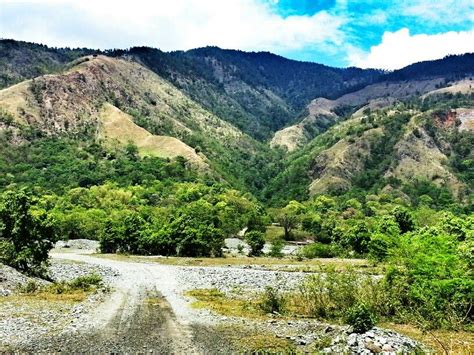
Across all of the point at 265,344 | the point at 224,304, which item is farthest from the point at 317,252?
the point at 265,344

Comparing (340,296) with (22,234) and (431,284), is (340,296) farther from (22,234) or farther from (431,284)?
(22,234)

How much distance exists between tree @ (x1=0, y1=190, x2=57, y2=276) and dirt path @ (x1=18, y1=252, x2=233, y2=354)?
850cm

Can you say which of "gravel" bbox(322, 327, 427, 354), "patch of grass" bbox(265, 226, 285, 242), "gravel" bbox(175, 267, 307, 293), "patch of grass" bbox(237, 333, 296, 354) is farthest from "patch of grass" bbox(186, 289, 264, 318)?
"patch of grass" bbox(265, 226, 285, 242)

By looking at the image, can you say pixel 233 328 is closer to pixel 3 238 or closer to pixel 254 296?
pixel 254 296

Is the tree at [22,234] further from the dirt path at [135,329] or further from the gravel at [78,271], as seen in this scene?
the dirt path at [135,329]

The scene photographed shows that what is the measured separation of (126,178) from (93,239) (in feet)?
220

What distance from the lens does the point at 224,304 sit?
3819 centimetres

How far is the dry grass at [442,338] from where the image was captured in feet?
74.9

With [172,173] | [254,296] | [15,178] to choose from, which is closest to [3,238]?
[254,296]

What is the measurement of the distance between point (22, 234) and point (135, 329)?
74.5 ft

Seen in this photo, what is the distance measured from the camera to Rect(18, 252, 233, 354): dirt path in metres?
24.7

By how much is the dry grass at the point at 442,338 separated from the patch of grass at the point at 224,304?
29.8ft

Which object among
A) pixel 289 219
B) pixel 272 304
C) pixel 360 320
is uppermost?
pixel 360 320

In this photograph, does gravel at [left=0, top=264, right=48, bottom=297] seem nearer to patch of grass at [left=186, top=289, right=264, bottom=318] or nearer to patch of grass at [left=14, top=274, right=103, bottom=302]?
patch of grass at [left=14, top=274, right=103, bottom=302]
